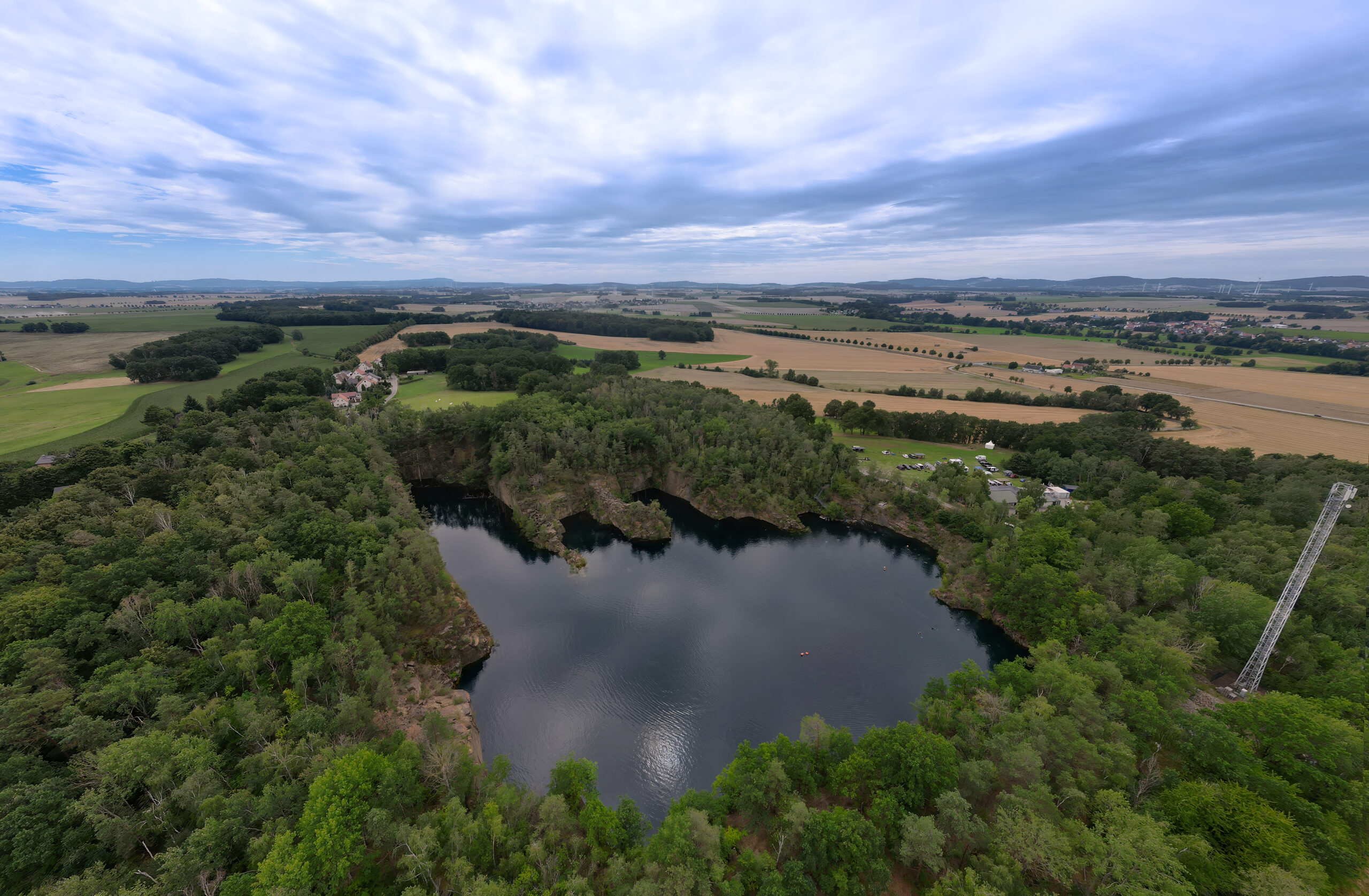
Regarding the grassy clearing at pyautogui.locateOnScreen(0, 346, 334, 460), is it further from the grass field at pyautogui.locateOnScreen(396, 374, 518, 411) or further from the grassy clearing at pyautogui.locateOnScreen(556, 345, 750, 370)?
the grassy clearing at pyautogui.locateOnScreen(556, 345, 750, 370)

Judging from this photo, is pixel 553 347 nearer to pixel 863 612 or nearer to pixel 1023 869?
pixel 863 612

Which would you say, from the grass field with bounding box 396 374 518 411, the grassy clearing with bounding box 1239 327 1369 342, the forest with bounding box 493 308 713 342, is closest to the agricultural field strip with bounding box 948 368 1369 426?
the grassy clearing with bounding box 1239 327 1369 342

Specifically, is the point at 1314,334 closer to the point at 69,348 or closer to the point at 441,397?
the point at 441,397

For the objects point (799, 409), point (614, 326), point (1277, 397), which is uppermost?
point (614, 326)

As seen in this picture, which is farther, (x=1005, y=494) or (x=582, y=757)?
(x=1005, y=494)

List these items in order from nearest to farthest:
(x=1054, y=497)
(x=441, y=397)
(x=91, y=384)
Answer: (x=1054, y=497) < (x=91, y=384) < (x=441, y=397)

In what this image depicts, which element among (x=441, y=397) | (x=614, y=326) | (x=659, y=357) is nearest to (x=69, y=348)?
(x=441, y=397)

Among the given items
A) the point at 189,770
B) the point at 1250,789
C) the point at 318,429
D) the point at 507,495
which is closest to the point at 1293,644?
the point at 1250,789
